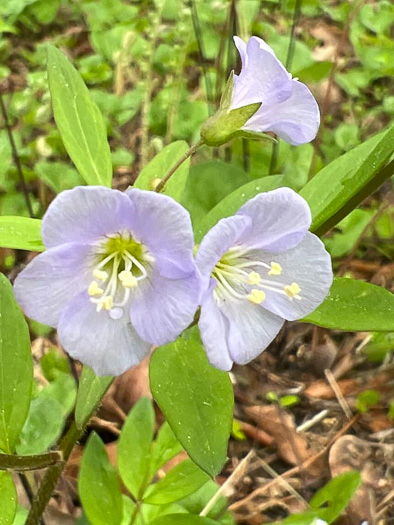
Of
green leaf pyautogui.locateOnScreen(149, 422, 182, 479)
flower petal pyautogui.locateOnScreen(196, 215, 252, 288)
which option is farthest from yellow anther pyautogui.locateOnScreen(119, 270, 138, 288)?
green leaf pyautogui.locateOnScreen(149, 422, 182, 479)

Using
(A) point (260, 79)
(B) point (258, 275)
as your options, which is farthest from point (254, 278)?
(A) point (260, 79)

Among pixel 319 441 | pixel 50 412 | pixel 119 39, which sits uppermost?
pixel 119 39

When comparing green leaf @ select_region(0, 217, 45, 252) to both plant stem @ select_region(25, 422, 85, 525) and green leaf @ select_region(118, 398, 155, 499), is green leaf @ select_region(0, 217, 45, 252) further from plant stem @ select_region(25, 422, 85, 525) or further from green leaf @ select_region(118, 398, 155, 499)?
green leaf @ select_region(118, 398, 155, 499)

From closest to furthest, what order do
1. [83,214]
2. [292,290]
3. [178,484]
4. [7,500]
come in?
[83,214], [292,290], [7,500], [178,484]

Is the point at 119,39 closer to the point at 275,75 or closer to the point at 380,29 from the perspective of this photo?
the point at 380,29

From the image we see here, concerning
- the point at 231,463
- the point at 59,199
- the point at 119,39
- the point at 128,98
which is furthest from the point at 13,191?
the point at 59,199

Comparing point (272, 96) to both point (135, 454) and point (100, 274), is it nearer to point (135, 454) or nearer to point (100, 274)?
point (100, 274)
